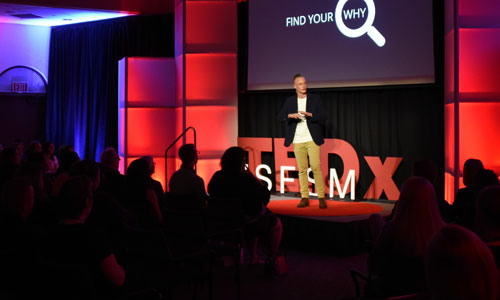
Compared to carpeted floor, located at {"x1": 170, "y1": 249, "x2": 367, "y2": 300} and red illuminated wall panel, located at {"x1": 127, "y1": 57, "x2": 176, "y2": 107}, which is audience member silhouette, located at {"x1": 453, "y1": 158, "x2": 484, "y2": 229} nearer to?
carpeted floor, located at {"x1": 170, "y1": 249, "x2": 367, "y2": 300}

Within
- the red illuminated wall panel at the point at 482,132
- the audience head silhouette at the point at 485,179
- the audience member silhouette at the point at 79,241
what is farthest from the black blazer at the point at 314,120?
the audience member silhouette at the point at 79,241

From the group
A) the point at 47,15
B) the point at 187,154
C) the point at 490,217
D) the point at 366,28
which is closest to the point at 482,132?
the point at 366,28

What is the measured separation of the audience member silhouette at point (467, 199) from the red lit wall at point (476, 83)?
2.07 m

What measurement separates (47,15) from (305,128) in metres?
6.90

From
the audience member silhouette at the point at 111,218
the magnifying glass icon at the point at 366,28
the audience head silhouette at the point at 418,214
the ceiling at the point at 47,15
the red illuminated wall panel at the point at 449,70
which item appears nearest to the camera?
the audience head silhouette at the point at 418,214

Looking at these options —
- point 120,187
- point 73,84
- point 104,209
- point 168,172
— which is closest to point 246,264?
point 120,187

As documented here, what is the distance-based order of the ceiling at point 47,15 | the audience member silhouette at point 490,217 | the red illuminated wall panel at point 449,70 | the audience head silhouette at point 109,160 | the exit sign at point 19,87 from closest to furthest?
the audience member silhouette at point 490,217, the audience head silhouette at point 109,160, the red illuminated wall panel at point 449,70, the ceiling at point 47,15, the exit sign at point 19,87

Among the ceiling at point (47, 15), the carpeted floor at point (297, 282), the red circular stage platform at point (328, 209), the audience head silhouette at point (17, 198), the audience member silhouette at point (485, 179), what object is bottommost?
the carpeted floor at point (297, 282)

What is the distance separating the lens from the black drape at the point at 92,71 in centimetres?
1107

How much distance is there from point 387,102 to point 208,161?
2.99 meters

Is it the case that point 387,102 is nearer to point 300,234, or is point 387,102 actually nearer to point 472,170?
point 300,234

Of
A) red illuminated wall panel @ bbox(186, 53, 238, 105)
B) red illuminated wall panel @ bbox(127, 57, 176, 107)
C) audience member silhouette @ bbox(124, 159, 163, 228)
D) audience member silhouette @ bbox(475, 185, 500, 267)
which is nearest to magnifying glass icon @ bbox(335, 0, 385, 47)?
red illuminated wall panel @ bbox(186, 53, 238, 105)

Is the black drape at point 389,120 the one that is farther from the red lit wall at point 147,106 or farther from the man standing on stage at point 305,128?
the red lit wall at point 147,106

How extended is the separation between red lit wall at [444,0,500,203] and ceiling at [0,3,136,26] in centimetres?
665
